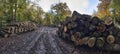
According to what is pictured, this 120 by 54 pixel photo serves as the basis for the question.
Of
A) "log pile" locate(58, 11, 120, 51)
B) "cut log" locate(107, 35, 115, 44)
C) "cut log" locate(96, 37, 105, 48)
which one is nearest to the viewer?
"cut log" locate(107, 35, 115, 44)

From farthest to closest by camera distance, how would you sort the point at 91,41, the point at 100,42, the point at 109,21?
the point at 109,21 → the point at 91,41 → the point at 100,42

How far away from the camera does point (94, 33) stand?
11.1 m

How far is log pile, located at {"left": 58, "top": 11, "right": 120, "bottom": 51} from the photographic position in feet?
33.5

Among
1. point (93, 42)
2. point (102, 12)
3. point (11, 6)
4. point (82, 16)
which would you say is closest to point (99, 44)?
point (93, 42)

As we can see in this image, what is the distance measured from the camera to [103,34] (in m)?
10.8

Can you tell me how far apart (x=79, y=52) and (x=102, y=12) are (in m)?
25.9

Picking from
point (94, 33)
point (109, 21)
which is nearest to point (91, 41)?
point (94, 33)

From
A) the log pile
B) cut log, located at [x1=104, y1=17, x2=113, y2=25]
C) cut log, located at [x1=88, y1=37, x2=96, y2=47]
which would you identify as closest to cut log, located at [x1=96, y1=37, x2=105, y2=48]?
the log pile

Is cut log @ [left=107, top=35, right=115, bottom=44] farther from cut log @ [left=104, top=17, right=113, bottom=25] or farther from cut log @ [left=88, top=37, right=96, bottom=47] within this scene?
cut log @ [left=104, top=17, right=113, bottom=25]

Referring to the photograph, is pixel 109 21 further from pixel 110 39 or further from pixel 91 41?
pixel 91 41

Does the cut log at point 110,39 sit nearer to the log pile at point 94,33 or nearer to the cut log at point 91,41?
the log pile at point 94,33

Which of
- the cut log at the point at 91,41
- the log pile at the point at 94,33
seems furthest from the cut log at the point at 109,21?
the cut log at the point at 91,41

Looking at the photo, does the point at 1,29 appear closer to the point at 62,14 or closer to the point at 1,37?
the point at 1,37

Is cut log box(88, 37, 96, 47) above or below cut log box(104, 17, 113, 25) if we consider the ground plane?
below
